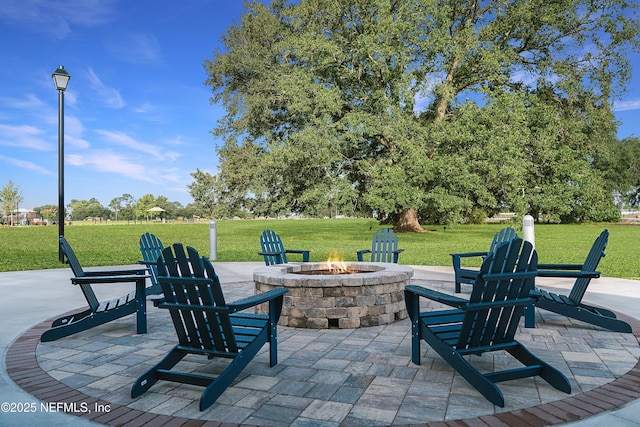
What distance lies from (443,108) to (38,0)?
18413mm

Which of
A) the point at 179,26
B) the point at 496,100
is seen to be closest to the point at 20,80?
the point at 179,26

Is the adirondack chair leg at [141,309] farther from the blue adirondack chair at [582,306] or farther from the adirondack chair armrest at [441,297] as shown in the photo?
the blue adirondack chair at [582,306]

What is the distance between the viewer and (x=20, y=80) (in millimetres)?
27391

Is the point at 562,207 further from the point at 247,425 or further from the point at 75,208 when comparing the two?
the point at 75,208

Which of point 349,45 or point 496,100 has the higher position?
point 349,45

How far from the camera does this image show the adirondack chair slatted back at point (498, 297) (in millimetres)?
2902

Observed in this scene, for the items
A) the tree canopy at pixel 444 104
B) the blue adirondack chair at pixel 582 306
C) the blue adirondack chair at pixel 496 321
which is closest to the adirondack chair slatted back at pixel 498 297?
the blue adirondack chair at pixel 496 321

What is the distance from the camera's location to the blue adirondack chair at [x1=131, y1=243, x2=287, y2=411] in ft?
9.41

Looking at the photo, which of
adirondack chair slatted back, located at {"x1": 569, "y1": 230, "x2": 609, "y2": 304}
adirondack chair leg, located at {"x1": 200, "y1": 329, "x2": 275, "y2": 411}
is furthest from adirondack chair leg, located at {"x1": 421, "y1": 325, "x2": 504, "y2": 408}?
adirondack chair slatted back, located at {"x1": 569, "y1": 230, "x2": 609, "y2": 304}

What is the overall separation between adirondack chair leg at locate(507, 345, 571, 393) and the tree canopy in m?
14.1

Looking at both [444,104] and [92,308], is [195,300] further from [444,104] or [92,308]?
[444,104]

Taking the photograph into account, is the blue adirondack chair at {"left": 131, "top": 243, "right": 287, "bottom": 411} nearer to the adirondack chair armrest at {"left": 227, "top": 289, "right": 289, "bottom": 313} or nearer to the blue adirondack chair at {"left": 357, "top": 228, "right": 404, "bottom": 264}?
the adirondack chair armrest at {"left": 227, "top": 289, "right": 289, "bottom": 313}

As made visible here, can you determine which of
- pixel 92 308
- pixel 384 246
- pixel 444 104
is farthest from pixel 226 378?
pixel 444 104

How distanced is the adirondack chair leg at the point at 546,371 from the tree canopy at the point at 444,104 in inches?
556
